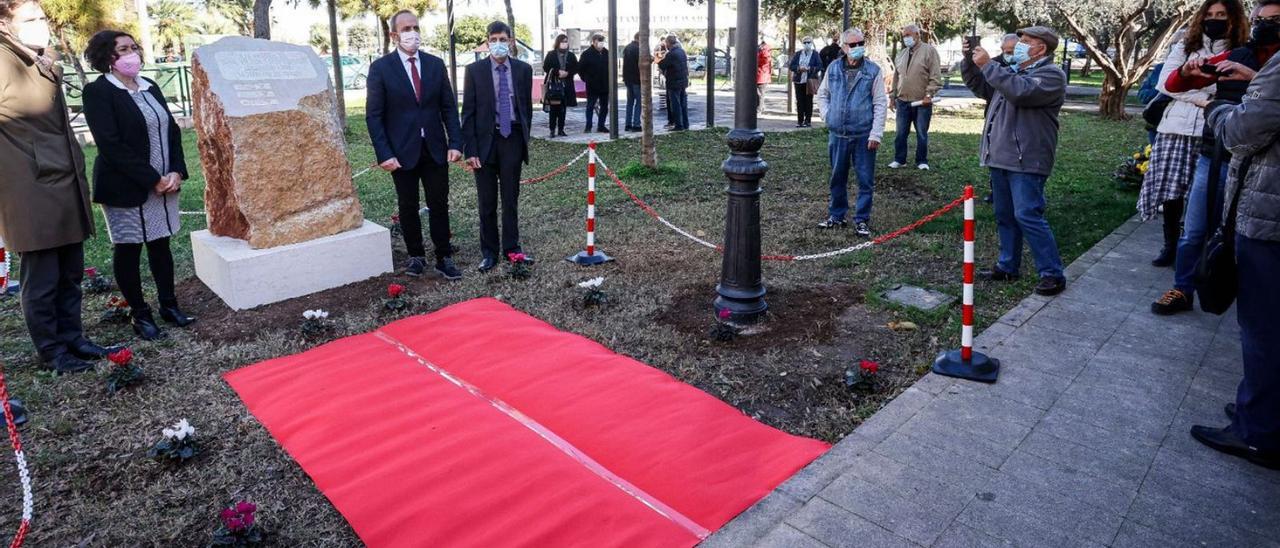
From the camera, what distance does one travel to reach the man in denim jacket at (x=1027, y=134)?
540 cm

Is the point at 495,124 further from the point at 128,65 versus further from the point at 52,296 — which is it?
the point at 52,296

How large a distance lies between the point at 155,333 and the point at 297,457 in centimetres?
228

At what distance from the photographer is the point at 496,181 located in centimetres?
686

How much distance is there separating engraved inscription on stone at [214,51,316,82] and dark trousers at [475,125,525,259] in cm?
151

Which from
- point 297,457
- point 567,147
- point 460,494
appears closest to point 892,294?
point 460,494

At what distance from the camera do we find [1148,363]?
15.1 feet

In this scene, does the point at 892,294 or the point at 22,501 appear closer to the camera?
the point at 22,501

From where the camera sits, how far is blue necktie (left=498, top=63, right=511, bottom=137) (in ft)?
21.5

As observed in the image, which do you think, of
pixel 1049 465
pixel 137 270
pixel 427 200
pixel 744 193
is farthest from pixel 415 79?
pixel 1049 465

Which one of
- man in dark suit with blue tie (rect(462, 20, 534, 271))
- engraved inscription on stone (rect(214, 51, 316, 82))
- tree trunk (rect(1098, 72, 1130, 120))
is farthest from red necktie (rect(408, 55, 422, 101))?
tree trunk (rect(1098, 72, 1130, 120))

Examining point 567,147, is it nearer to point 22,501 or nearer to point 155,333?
point 155,333

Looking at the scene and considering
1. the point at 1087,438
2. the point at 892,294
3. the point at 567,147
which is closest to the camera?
the point at 1087,438

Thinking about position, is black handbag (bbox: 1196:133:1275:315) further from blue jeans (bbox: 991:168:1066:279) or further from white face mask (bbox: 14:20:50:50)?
white face mask (bbox: 14:20:50:50)

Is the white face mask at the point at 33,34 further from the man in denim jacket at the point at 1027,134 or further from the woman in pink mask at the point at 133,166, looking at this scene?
the man in denim jacket at the point at 1027,134
